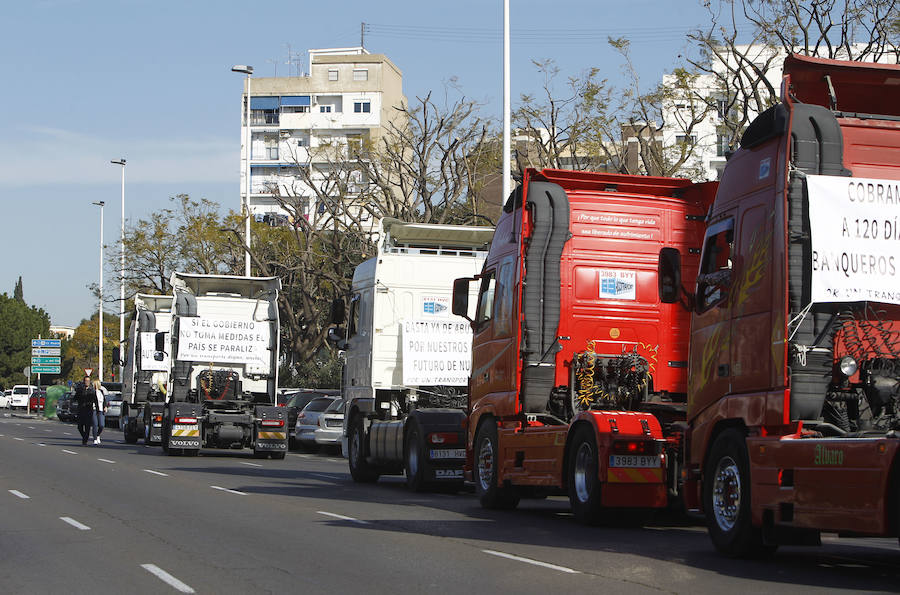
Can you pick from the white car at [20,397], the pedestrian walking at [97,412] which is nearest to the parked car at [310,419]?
the pedestrian walking at [97,412]

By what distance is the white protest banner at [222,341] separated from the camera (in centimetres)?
2919

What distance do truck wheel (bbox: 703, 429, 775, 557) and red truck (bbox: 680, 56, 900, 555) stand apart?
0.02m

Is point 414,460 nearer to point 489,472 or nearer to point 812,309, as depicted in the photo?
point 489,472

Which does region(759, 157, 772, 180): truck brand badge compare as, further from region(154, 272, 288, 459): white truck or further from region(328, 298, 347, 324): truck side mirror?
region(154, 272, 288, 459): white truck

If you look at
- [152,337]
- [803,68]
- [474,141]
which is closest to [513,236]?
[803,68]

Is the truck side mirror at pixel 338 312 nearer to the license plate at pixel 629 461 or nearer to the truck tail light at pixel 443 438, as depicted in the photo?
the truck tail light at pixel 443 438

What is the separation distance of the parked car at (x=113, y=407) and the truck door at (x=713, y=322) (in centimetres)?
4484

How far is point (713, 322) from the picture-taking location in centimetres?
1189

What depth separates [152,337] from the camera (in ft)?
126

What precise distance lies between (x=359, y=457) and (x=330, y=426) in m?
10.2

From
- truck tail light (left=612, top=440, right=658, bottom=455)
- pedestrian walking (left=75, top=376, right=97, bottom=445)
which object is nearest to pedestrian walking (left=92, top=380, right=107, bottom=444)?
pedestrian walking (left=75, top=376, right=97, bottom=445)

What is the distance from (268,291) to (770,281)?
21092 mm

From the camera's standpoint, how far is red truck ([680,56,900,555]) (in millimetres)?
10125

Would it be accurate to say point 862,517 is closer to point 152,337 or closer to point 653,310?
point 653,310
